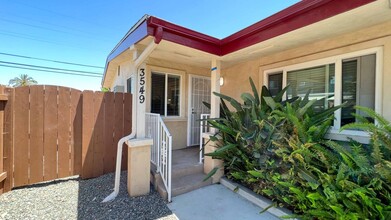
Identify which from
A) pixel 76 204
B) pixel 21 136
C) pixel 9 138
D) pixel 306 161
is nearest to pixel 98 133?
pixel 21 136

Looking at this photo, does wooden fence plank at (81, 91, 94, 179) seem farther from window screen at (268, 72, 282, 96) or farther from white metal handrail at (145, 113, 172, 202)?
window screen at (268, 72, 282, 96)

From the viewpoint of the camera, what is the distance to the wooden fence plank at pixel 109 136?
4324 millimetres

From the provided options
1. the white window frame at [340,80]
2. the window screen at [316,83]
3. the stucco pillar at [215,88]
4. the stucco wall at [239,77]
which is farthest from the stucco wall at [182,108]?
the window screen at [316,83]

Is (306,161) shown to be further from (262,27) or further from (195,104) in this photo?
(195,104)

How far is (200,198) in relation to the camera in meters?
3.28

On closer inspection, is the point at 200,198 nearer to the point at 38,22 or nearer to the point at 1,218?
the point at 1,218

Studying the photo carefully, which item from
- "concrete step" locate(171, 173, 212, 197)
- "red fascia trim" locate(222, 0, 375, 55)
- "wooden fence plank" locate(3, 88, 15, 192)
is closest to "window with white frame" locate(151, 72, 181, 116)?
"concrete step" locate(171, 173, 212, 197)

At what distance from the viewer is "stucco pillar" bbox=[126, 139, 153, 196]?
10.6ft

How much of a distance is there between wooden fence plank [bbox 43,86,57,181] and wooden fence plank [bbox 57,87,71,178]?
0.07 meters

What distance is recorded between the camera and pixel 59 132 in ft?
12.8

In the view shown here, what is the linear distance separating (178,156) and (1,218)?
10.4 feet

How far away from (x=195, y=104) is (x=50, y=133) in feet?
12.2

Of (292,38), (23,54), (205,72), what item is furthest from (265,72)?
(23,54)

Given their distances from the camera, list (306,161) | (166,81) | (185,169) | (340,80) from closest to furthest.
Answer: (306,161) < (340,80) < (185,169) < (166,81)
